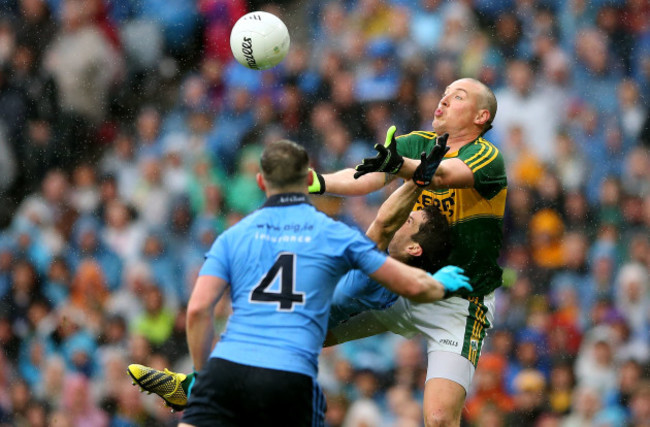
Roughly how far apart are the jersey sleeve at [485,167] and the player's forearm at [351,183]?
0.59 metres

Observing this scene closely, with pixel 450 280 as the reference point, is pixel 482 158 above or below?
above

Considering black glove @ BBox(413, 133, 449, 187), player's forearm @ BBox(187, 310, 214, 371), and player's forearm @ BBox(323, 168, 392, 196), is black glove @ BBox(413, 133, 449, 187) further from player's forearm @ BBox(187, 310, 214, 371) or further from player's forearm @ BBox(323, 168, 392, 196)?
player's forearm @ BBox(187, 310, 214, 371)

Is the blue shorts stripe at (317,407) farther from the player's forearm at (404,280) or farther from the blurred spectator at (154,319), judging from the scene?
the blurred spectator at (154,319)

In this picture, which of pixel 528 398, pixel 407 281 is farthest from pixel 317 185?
pixel 528 398

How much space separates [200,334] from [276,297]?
459 mm

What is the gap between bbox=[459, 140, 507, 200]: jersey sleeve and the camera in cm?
693

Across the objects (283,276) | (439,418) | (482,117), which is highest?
(482,117)

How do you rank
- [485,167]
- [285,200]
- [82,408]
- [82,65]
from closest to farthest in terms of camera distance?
[285,200]
[485,167]
[82,408]
[82,65]

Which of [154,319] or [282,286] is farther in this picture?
[154,319]

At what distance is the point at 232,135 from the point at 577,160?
4265mm

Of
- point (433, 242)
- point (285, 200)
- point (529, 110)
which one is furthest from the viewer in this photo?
point (529, 110)

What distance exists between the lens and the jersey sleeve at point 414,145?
24.1 ft

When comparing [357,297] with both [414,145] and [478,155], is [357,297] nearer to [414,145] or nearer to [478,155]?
[414,145]

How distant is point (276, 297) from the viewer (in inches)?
226
